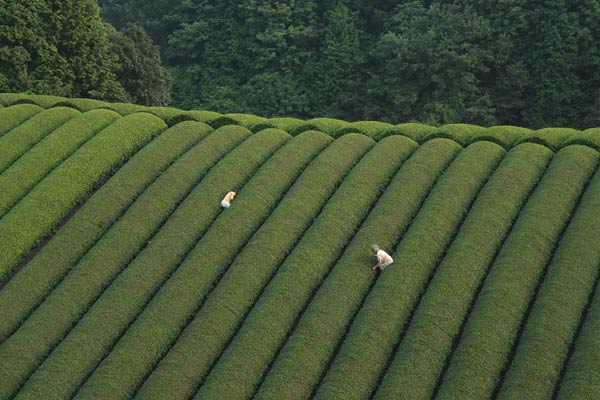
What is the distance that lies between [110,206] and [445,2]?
41640 mm

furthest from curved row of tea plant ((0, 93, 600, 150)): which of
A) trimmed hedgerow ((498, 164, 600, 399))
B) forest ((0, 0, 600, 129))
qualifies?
forest ((0, 0, 600, 129))

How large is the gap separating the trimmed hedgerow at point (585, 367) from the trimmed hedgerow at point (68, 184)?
2018 centimetres

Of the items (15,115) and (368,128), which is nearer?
(368,128)

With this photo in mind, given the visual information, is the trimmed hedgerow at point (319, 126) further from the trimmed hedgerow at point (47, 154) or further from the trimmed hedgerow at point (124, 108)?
the trimmed hedgerow at point (47, 154)

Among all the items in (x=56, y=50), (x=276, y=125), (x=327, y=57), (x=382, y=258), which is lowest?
(x=382, y=258)

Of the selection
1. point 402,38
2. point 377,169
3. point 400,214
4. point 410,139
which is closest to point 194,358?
point 400,214

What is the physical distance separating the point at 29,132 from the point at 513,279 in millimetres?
24343

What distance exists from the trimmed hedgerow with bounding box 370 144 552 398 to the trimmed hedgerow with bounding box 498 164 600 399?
216 centimetres

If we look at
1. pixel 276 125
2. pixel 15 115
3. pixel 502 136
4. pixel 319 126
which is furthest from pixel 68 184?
pixel 502 136

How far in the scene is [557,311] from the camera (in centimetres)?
2703

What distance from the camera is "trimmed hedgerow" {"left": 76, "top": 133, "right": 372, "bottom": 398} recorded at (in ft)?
88.0

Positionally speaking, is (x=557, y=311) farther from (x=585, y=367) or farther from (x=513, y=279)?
(x=585, y=367)

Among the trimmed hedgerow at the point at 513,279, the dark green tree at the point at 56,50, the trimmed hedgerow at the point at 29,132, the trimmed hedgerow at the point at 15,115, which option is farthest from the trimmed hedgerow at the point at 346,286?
the dark green tree at the point at 56,50

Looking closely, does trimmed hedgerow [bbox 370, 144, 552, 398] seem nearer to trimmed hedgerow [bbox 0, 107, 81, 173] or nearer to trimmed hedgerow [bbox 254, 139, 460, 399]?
trimmed hedgerow [bbox 254, 139, 460, 399]
